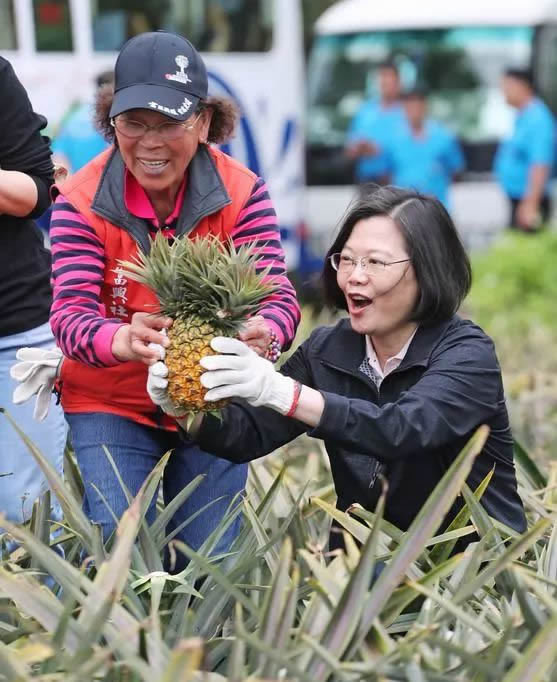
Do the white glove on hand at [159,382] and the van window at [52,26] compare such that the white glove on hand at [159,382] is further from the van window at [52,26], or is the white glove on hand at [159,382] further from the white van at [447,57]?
the white van at [447,57]

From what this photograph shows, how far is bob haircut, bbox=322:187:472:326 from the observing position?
3654 mm

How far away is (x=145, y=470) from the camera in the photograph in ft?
12.7

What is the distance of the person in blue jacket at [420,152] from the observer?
12.1m

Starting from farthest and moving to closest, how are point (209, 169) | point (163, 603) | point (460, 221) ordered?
point (460, 221) → point (209, 169) → point (163, 603)

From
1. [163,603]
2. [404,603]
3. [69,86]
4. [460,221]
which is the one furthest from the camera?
[460,221]

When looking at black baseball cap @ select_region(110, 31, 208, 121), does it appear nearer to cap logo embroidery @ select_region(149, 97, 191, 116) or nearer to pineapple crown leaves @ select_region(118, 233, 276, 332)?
cap logo embroidery @ select_region(149, 97, 191, 116)

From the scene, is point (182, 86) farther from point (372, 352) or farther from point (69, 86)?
point (69, 86)

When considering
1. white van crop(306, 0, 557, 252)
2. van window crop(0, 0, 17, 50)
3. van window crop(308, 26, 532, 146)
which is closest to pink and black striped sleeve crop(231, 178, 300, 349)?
van window crop(0, 0, 17, 50)

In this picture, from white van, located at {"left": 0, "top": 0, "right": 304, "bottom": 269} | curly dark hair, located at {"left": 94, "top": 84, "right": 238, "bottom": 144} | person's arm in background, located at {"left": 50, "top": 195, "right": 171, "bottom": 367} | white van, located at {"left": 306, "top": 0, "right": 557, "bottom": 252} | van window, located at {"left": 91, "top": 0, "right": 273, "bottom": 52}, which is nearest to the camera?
person's arm in background, located at {"left": 50, "top": 195, "right": 171, "bottom": 367}

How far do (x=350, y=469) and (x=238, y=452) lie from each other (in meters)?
0.35

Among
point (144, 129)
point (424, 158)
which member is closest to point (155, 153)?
point (144, 129)

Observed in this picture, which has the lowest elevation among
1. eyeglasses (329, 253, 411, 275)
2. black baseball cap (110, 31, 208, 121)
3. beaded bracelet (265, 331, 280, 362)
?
beaded bracelet (265, 331, 280, 362)

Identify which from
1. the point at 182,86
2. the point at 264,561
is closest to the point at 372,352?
the point at 264,561

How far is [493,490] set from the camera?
150 inches
